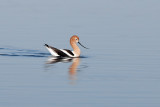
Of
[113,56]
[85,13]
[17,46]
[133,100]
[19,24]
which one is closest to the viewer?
[133,100]

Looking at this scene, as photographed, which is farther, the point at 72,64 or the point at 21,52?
the point at 21,52

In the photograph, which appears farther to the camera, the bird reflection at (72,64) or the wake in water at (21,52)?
the wake in water at (21,52)

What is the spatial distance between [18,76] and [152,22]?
766 inches

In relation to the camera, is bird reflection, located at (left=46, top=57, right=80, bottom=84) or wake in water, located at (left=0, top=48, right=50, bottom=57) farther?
wake in water, located at (left=0, top=48, right=50, bottom=57)

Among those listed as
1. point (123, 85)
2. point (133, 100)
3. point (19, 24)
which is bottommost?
point (133, 100)

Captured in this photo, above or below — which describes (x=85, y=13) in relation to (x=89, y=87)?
above

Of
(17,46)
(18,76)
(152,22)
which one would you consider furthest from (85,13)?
(18,76)

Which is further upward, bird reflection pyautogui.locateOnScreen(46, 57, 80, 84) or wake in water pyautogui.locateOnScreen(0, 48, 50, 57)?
wake in water pyautogui.locateOnScreen(0, 48, 50, 57)

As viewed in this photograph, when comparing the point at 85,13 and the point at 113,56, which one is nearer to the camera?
the point at 113,56

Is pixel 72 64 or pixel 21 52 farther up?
pixel 21 52

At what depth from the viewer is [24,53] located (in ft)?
69.0

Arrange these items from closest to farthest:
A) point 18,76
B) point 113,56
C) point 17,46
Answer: point 18,76
point 113,56
point 17,46

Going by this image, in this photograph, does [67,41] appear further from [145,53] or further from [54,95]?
[54,95]

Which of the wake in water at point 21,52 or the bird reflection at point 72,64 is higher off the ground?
the wake in water at point 21,52
